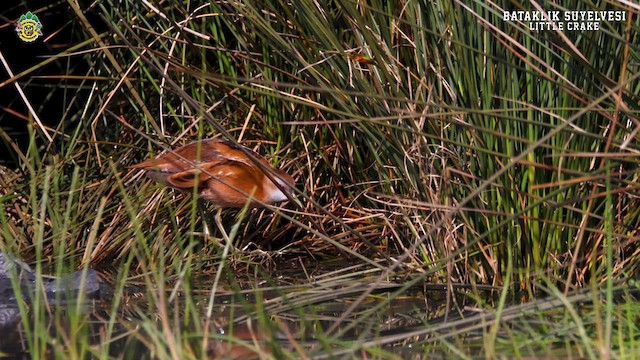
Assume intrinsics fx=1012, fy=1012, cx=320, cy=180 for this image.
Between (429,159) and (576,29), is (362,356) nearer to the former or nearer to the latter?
(429,159)

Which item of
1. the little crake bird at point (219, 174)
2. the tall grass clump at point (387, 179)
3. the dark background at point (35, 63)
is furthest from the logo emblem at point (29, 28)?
the little crake bird at point (219, 174)

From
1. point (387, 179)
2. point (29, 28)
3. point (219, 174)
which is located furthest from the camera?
point (29, 28)

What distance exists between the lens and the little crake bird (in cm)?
314

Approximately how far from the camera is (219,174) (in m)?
3.20

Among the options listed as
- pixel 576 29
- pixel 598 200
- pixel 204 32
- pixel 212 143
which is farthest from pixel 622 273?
pixel 204 32

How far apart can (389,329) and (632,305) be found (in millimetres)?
552

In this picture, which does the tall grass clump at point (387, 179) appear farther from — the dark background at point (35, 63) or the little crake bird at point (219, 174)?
the dark background at point (35, 63)

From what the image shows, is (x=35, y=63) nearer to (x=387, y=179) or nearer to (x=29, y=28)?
(x=29, y=28)

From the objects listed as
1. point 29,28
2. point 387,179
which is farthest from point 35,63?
point 387,179

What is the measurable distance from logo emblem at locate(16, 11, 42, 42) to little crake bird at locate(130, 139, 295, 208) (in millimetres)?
949

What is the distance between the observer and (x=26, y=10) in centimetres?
400

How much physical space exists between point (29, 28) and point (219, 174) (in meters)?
1.16

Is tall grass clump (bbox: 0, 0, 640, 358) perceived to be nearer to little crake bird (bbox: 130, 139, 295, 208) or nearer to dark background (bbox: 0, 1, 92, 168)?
little crake bird (bbox: 130, 139, 295, 208)

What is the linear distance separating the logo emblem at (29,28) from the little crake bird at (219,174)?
95 centimetres
